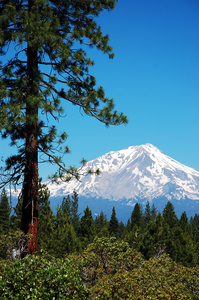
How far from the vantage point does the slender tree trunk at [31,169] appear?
29.7ft

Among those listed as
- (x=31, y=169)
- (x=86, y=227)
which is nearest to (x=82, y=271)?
(x=31, y=169)

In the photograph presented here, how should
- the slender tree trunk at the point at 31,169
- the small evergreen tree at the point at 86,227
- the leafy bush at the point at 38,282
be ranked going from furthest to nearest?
the small evergreen tree at the point at 86,227, the slender tree trunk at the point at 31,169, the leafy bush at the point at 38,282

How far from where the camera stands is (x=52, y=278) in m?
6.13

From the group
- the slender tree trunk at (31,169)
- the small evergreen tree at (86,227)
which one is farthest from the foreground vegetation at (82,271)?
the small evergreen tree at (86,227)

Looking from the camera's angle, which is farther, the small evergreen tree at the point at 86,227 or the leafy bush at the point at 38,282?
the small evergreen tree at the point at 86,227

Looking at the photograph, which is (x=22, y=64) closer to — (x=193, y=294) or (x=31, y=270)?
(x=31, y=270)

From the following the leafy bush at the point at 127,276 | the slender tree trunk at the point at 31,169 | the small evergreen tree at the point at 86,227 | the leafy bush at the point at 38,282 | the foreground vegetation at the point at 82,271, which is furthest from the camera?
the small evergreen tree at the point at 86,227

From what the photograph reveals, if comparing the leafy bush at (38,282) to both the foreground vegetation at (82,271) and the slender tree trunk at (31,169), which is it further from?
the slender tree trunk at (31,169)

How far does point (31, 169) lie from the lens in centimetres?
945

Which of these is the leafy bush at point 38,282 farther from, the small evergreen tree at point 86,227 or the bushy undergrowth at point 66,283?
the small evergreen tree at point 86,227

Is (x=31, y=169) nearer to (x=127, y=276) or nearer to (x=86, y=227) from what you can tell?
(x=127, y=276)

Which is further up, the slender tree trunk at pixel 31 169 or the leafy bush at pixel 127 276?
the slender tree trunk at pixel 31 169

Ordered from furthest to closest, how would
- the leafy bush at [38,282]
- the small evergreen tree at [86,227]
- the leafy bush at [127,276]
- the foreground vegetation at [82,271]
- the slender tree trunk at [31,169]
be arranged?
the small evergreen tree at [86,227]
the slender tree trunk at [31,169]
the leafy bush at [127,276]
the foreground vegetation at [82,271]
the leafy bush at [38,282]

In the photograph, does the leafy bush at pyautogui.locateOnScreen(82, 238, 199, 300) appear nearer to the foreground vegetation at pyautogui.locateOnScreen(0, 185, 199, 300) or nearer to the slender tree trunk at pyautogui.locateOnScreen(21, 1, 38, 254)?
the foreground vegetation at pyautogui.locateOnScreen(0, 185, 199, 300)
